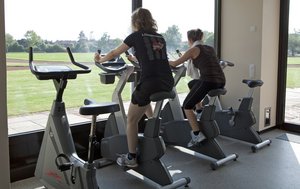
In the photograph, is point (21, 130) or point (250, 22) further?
point (250, 22)

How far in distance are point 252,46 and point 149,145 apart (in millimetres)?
2665

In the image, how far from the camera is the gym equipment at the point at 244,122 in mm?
4234

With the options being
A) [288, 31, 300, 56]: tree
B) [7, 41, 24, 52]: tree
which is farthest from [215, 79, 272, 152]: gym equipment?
[7, 41, 24, 52]: tree

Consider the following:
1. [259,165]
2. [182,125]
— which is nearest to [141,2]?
[182,125]

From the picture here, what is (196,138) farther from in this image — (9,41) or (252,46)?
(9,41)

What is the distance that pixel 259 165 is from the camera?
3.62 meters

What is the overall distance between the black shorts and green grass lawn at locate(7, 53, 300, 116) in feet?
3.26

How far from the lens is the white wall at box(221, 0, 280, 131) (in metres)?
4.72

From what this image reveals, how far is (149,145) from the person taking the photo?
2.99m

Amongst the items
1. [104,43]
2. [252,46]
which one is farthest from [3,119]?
[252,46]

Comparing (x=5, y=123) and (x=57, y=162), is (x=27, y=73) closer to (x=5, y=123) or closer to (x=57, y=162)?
(x=5, y=123)

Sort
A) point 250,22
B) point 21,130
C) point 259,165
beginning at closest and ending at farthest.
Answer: point 21,130 < point 259,165 < point 250,22

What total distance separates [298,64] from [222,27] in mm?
1292

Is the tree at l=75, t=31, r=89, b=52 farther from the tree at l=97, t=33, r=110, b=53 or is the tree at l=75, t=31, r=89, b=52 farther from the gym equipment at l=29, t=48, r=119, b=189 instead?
the gym equipment at l=29, t=48, r=119, b=189
